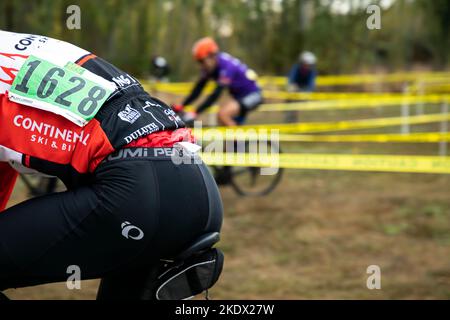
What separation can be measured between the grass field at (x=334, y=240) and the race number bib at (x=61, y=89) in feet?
8.77

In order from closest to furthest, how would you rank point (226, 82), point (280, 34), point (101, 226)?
point (101, 226) → point (226, 82) → point (280, 34)

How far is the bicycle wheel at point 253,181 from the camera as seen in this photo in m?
8.00

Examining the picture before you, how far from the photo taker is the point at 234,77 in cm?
834

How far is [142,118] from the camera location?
6.37ft

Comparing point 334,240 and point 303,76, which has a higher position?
point 303,76

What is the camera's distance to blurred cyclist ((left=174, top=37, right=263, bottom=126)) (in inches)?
318

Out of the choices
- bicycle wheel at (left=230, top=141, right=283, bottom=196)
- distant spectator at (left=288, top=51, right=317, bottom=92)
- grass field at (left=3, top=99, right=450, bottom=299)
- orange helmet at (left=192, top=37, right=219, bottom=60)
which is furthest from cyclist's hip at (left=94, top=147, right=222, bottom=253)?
distant spectator at (left=288, top=51, right=317, bottom=92)

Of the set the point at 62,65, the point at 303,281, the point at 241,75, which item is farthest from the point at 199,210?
the point at 241,75

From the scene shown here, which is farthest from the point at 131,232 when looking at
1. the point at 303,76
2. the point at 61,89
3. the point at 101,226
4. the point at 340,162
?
the point at 303,76

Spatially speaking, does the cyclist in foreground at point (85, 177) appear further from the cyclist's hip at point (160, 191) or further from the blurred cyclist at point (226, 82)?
the blurred cyclist at point (226, 82)

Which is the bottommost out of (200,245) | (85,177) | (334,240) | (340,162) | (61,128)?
(334,240)

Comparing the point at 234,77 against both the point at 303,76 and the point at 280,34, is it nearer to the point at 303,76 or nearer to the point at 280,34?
the point at 303,76

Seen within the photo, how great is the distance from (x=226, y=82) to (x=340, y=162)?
214 cm
